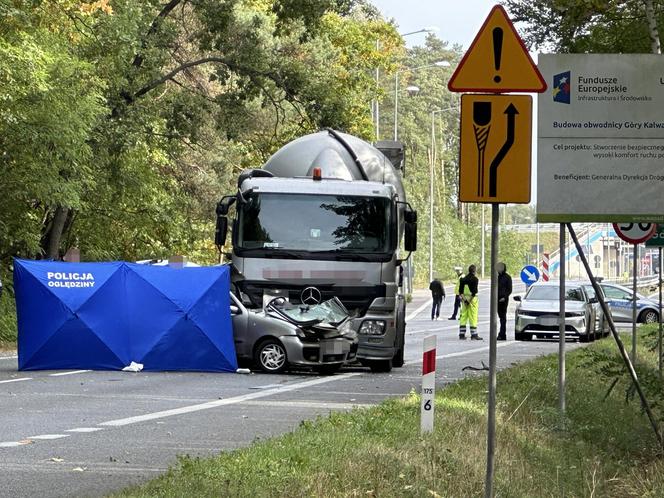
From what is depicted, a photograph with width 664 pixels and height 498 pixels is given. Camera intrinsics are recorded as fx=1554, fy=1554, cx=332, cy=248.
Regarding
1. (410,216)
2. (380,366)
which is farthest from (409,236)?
(380,366)

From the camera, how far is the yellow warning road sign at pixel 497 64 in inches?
372

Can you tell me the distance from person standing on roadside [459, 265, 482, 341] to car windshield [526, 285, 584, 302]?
197cm

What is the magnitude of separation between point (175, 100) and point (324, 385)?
59.7 feet

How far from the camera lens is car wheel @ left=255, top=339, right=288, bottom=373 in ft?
76.8

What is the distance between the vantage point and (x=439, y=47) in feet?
484

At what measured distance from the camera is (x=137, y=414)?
52.9ft

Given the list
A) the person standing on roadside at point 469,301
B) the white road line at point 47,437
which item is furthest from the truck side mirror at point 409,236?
the person standing on roadside at point 469,301

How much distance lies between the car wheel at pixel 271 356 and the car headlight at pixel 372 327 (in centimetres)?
131

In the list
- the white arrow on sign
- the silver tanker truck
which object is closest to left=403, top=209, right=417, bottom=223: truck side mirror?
the silver tanker truck

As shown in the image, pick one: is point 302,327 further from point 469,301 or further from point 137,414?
point 469,301

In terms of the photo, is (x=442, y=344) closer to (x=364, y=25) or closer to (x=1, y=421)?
(x=364, y=25)

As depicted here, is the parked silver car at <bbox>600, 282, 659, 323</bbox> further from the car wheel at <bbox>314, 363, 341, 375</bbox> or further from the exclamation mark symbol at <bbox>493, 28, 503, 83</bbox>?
the exclamation mark symbol at <bbox>493, 28, 503, 83</bbox>

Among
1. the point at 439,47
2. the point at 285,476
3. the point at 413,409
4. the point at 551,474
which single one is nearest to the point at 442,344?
the point at 413,409

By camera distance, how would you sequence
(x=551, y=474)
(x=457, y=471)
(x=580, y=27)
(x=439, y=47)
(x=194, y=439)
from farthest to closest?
(x=439, y=47) < (x=580, y=27) < (x=194, y=439) < (x=551, y=474) < (x=457, y=471)
